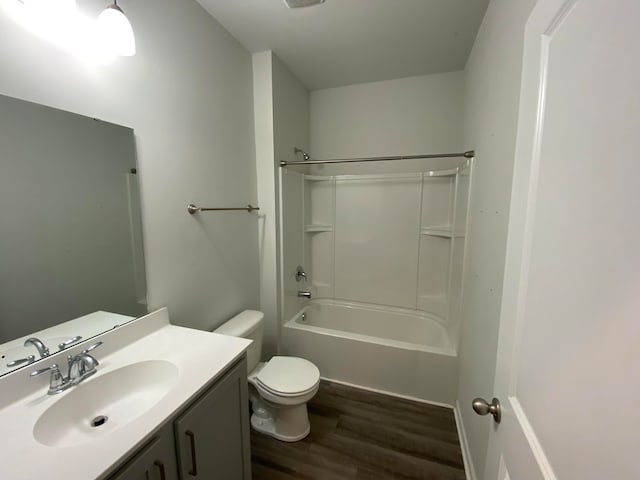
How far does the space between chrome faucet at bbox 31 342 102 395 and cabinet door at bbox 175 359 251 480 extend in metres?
0.43

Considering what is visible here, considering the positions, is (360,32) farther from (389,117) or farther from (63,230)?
(63,230)

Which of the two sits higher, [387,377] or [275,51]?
[275,51]

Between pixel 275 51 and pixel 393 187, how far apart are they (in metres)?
1.49

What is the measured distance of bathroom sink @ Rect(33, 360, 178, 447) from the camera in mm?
854

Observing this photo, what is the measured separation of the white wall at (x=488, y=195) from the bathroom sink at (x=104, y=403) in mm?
1372

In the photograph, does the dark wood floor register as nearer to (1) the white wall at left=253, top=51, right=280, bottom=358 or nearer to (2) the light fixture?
(1) the white wall at left=253, top=51, right=280, bottom=358

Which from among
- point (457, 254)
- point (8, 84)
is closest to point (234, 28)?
point (8, 84)

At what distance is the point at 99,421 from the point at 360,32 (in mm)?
2422

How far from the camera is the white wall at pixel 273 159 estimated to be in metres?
2.07

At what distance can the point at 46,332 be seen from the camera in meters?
1.00

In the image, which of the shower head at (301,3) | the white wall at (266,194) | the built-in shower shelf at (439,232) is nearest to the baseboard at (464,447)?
the built-in shower shelf at (439,232)

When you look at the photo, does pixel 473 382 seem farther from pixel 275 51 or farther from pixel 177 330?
pixel 275 51

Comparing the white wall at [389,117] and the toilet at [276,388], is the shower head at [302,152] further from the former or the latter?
the toilet at [276,388]

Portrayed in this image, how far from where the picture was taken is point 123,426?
783 mm
